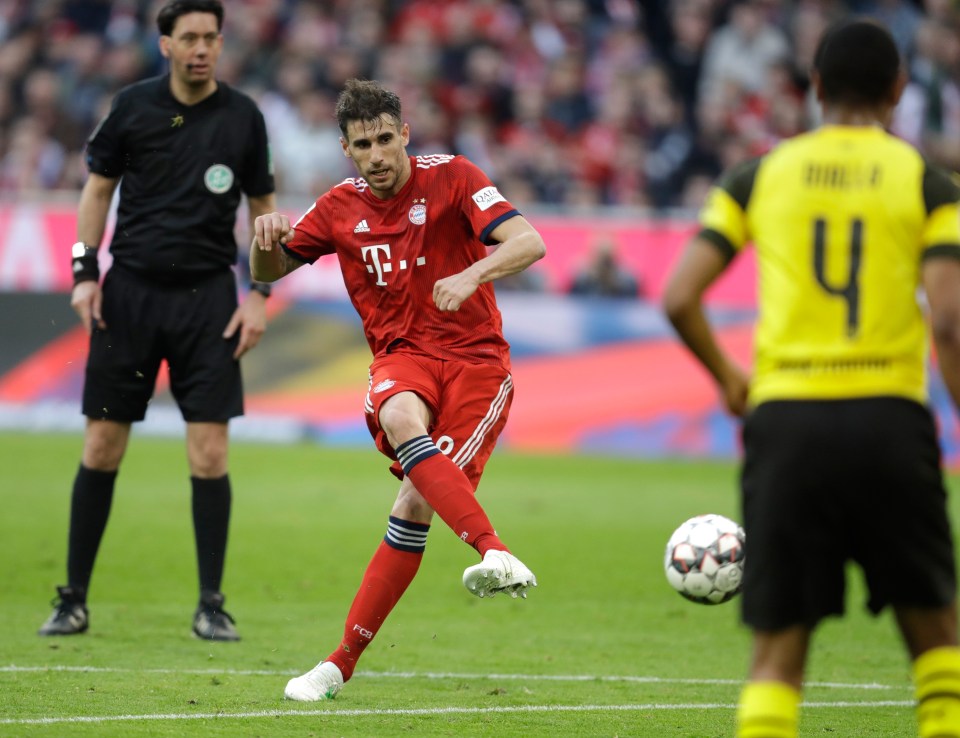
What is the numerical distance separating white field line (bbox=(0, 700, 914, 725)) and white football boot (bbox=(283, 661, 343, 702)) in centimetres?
16

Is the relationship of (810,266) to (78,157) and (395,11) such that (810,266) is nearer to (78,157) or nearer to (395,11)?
(78,157)

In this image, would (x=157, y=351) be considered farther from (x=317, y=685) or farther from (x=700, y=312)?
(x=700, y=312)

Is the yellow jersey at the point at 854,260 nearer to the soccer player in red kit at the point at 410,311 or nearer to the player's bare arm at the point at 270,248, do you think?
the soccer player in red kit at the point at 410,311

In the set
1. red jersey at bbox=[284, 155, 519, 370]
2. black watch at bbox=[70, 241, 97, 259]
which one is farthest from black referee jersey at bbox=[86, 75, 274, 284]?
red jersey at bbox=[284, 155, 519, 370]

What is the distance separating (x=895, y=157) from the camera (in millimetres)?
3797

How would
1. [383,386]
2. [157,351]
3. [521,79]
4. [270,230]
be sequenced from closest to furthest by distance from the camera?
[383,386] → [270,230] → [157,351] → [521,79]

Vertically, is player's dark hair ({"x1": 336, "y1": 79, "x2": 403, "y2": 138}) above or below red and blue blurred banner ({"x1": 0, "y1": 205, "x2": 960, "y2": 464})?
above

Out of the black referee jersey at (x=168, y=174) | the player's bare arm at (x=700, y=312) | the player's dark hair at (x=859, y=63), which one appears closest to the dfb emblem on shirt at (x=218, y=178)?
the black referee jersey at (x=168, y=174)

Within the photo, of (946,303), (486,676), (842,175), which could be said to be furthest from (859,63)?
(486,676)

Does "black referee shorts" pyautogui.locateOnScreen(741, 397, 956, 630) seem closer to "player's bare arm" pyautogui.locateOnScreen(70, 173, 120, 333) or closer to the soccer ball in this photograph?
the soccer ball

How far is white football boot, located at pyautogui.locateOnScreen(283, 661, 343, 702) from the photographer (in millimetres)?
5633

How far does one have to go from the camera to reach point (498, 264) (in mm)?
5652

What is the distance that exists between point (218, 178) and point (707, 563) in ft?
9.72

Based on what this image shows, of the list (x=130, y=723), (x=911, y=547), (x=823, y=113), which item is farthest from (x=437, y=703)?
(x=823, y=113)
